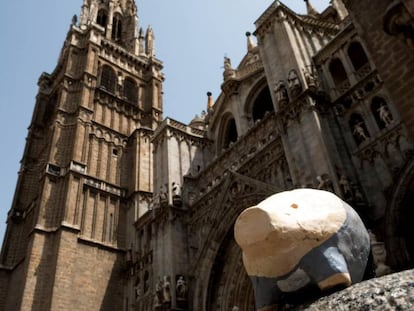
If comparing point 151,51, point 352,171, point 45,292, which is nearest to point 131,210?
point 45,292

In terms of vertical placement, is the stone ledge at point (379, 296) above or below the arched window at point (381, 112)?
below

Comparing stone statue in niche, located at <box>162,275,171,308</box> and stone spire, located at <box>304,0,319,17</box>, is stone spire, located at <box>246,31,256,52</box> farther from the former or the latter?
stone statue in niche, located at <box>162,275,171,308</box>

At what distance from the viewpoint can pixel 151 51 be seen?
37.9 m

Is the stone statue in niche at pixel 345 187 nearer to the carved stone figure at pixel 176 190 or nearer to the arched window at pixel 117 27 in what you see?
the carved stone figure at pixel 176 190

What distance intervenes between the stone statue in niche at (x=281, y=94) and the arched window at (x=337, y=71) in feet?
5.52

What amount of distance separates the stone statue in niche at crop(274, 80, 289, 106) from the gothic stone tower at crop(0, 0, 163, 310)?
1242 cm

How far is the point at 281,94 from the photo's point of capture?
1369cm

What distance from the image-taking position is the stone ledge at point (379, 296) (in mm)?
1679

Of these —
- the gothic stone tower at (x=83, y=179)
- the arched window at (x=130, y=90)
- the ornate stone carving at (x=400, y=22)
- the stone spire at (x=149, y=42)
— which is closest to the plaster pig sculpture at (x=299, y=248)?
the ornate stone carving at (x=400, y=22)

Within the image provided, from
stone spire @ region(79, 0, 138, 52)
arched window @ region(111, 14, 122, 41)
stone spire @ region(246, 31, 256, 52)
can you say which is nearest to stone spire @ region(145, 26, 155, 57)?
stone spire @ region(79, 0, 138, 52)

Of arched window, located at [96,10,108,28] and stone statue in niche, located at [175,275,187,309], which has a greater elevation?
arched window, located at [96,10,108,28]

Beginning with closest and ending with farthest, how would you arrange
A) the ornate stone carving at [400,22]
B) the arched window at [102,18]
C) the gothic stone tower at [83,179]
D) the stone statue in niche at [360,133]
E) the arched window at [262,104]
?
the ornate stone carving at [400,22], the stone statue in niche at [360,133], the arched window at [262,104], the gothic stone tower at [83,179], the arched window at [102,18]

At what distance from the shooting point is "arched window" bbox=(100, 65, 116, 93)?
99.9ft

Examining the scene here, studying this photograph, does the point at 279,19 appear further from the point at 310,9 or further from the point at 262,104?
the point at 310,9
